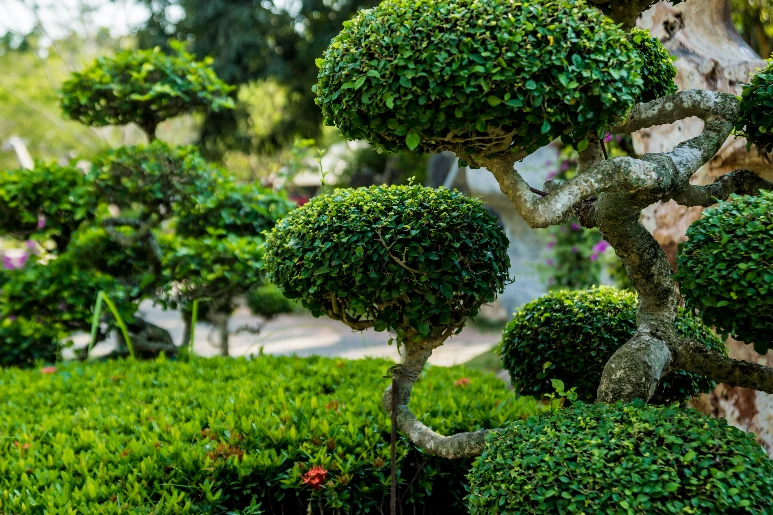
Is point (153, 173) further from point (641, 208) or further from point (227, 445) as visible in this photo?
point (641, 208)

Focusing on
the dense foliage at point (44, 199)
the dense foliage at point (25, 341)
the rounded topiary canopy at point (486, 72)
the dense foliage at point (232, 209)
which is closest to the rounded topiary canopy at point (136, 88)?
the dense foliage at point (44, 199)

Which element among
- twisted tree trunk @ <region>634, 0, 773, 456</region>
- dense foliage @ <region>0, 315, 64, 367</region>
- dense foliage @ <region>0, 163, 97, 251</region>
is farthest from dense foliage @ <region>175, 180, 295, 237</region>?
twisted tree trunk @ <region>634, 0, 773, 456</region>

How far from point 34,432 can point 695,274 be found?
9.88 feet

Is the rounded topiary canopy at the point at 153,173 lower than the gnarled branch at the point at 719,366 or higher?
higher

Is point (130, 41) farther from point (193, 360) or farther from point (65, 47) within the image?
point (193, 360)

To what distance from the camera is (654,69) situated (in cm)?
272

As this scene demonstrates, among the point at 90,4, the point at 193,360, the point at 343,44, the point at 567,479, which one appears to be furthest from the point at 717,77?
the point at 90,4

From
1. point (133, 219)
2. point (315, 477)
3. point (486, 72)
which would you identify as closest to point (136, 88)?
point (133, 219)

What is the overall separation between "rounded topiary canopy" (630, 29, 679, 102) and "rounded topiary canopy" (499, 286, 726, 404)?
94 cm

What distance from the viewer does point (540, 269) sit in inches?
301

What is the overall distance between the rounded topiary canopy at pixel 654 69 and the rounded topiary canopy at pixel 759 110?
323 millimetres

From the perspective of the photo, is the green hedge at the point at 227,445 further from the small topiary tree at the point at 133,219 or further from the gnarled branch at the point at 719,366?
the small topiary tree at the point at 133,219

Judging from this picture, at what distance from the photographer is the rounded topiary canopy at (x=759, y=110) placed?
97.1 inches

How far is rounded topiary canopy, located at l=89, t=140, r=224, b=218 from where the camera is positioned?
15.2 feet
